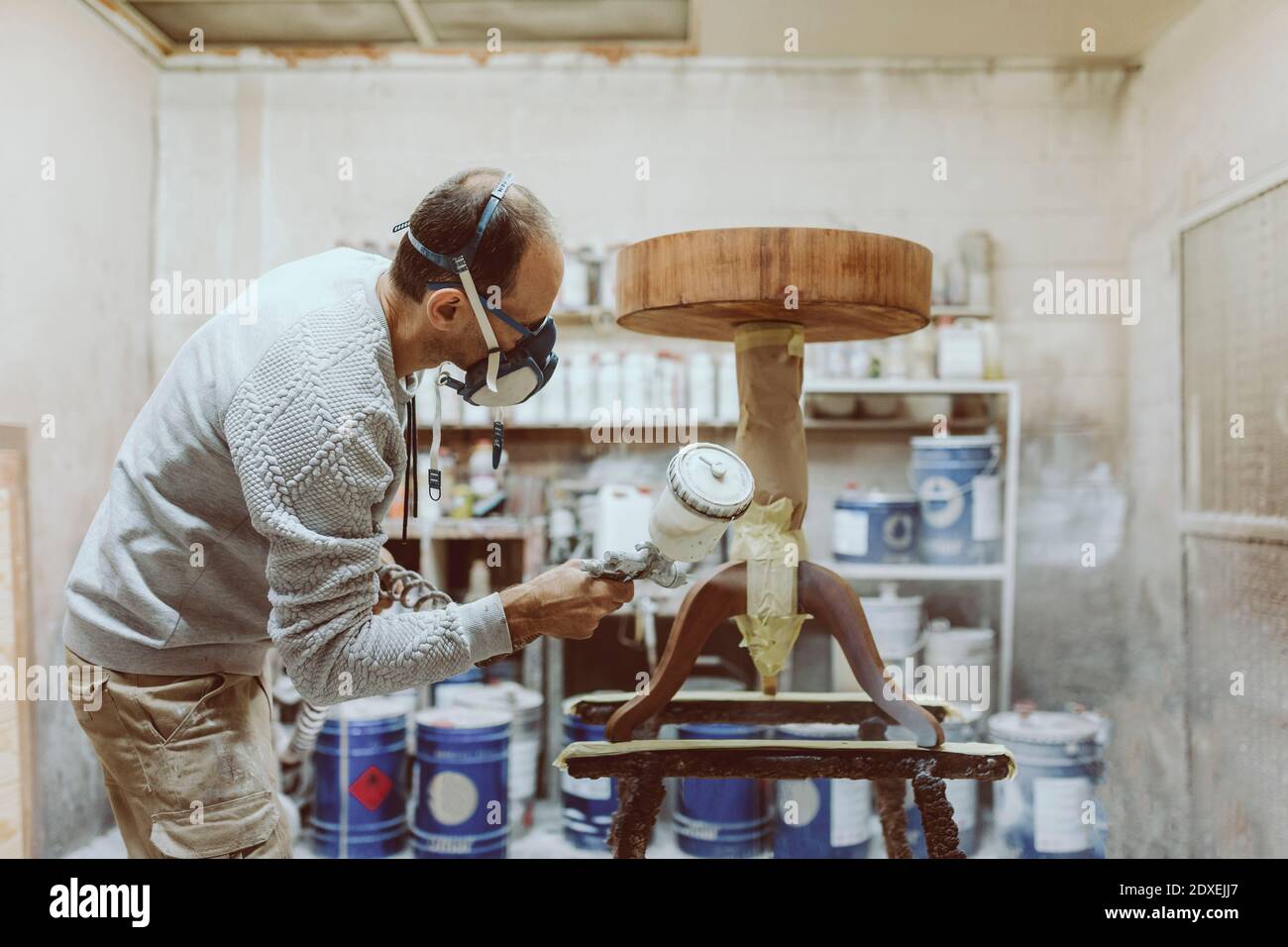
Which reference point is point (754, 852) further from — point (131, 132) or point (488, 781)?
point (131, 132)

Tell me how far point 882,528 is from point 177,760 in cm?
222

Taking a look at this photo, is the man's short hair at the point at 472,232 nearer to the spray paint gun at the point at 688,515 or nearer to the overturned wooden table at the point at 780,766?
the spray paint gun at the point at 688,515

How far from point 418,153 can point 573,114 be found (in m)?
0.56

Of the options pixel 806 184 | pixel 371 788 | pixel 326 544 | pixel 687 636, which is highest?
pixel 806 184

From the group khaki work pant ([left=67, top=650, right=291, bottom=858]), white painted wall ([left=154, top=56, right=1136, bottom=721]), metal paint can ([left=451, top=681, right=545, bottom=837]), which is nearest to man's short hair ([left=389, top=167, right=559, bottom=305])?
khaki work pant ([left=67, top=650, right=291, bottom=858])

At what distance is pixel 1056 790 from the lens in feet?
8.73

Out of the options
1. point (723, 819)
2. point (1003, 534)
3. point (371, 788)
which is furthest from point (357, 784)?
point (1003, 534)

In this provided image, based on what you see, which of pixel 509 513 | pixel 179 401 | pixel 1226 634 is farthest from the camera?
pixel 509 513

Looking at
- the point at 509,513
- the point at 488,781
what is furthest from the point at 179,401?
the point at 509,513

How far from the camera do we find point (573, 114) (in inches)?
131

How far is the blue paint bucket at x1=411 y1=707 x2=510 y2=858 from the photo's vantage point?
2.72 m

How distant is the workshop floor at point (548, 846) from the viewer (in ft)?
9.06

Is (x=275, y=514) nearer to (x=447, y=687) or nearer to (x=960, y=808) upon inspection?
(x=447, y=687)

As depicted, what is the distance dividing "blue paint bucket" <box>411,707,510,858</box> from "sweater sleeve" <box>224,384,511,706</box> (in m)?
1.59
